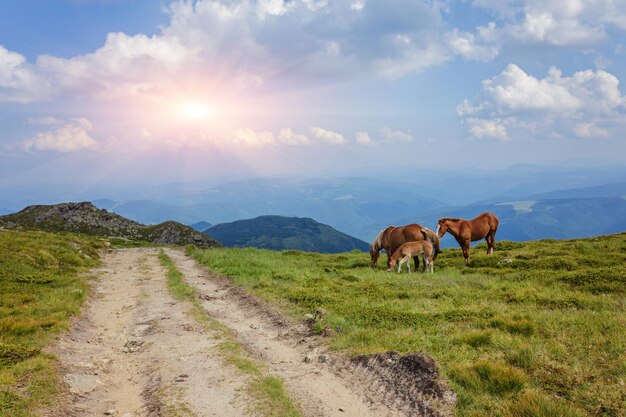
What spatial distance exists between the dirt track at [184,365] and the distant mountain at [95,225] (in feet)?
178

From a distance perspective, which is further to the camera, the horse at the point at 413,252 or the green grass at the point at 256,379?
the horse at the point at 413,252

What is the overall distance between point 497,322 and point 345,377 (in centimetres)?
564

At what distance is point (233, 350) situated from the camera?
10.8 meters

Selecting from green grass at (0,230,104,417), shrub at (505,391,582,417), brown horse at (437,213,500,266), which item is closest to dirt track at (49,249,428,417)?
green grass at (0,230,104,417)

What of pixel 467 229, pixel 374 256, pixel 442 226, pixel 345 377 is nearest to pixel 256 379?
pixel 345 377

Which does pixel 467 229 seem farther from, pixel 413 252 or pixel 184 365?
pixel 184 365

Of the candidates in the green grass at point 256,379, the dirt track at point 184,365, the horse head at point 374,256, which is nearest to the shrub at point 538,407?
the dirt track at point 184,365

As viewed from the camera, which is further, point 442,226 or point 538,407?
point 442,226

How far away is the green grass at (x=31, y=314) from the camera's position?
786 cm

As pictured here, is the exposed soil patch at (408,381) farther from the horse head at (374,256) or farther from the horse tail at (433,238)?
the horse head at (374,256)

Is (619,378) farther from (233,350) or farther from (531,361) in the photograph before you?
(233,350)

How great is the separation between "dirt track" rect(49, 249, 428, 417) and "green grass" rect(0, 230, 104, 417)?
22.1 inches

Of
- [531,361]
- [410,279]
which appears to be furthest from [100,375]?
[410,279]

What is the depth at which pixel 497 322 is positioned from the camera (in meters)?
11.5
